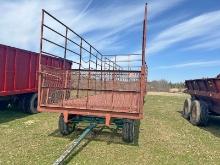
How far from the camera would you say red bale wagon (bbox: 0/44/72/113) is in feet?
27.6

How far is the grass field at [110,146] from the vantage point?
16.8ft

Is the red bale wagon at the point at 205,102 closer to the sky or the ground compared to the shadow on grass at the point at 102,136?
closer to the sky

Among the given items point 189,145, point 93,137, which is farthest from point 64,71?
point 189,145

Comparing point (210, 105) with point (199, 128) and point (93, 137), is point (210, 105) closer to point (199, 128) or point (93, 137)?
point (199, 128)

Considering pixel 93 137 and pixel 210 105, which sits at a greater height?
pixel 210 105

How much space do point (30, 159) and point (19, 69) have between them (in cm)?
518

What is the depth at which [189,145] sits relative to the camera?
6.54 m

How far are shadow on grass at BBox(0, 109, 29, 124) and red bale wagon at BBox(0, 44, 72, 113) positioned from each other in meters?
0.27

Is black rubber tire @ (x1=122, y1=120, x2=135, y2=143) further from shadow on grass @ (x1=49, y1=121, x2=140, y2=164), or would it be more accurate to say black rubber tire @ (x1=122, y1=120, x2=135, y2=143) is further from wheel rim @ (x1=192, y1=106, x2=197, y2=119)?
wheel rim @ (x1=192, y1=106, x2=197, y2=119)

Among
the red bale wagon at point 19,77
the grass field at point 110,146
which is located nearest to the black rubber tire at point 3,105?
the red bale wagon at point 19,77

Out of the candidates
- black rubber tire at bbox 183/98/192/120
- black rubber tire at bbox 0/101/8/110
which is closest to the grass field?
black rubber tire at bbox 183/98/192/120

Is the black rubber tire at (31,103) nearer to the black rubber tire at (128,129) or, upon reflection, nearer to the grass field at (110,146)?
the grass field at (110,146)

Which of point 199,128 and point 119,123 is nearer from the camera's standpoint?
point 119,123

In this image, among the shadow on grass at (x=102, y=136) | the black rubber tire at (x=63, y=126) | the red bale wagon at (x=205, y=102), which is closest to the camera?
the shadow on grass at (x=102, y=136)
